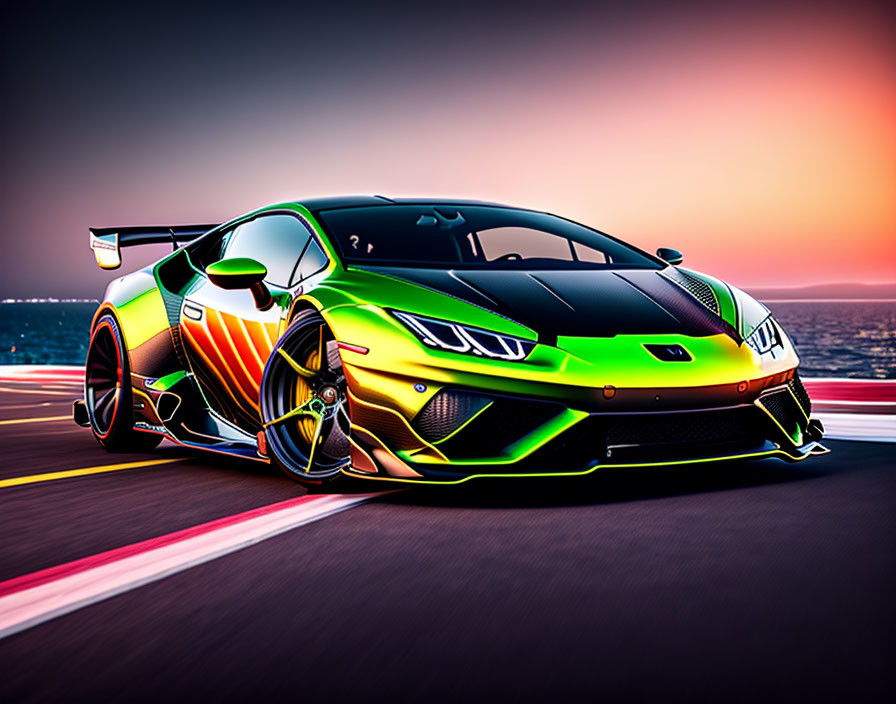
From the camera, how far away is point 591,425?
4.13 m

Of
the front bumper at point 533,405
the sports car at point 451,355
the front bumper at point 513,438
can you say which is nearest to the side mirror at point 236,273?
the sports car at point 451,355

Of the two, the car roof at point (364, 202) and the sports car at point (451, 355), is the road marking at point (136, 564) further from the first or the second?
the car roof at point (364, 202)

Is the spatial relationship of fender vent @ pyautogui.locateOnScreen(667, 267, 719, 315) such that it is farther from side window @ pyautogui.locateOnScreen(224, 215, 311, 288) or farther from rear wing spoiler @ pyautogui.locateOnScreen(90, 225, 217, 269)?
rear wing spoiler @ pyautogui.locateOnScreen(90, 225, 217, 269)

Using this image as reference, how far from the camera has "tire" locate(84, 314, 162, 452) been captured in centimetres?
627

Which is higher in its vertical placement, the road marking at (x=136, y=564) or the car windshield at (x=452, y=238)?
the car windshield at (x=452, y=238)

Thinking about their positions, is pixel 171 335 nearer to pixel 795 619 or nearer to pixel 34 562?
pixel 34 562

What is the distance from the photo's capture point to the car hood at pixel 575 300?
4320 mm

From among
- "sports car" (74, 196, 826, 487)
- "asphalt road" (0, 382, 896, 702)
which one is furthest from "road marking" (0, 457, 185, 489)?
"asphalt road" (0, 382, 896, 702)

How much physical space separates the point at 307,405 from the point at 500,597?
6.56 feet

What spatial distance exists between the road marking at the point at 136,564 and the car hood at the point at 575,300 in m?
0.97

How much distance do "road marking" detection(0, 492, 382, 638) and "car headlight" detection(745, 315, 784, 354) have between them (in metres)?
1.74

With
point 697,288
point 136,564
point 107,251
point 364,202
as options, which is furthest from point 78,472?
point 697,288

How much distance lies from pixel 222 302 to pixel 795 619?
3516 mm

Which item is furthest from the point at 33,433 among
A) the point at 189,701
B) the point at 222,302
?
the point at 189,701
